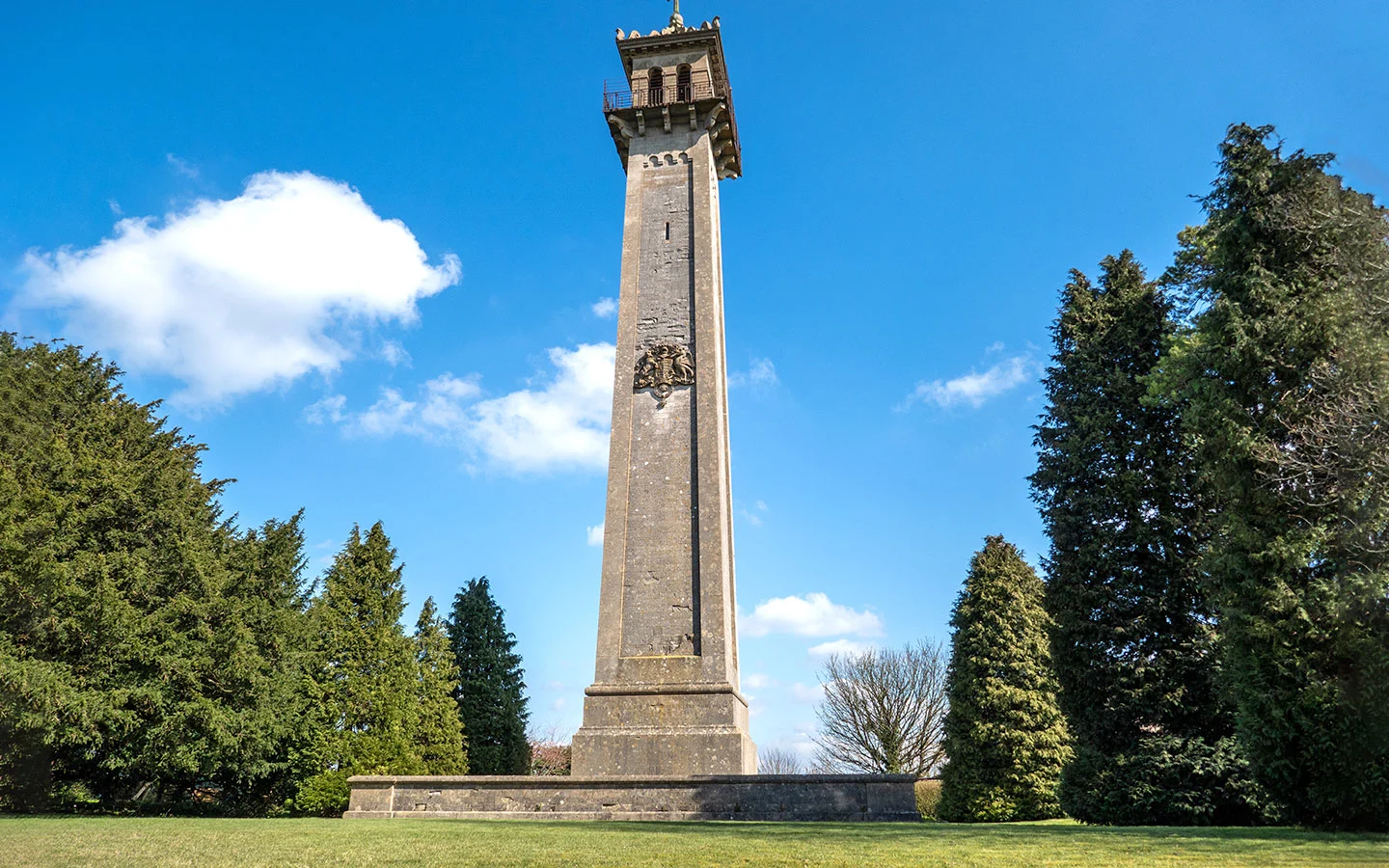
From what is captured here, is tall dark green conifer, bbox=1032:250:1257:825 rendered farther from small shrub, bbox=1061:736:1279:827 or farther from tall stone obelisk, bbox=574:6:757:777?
tall stone obelisk, bbox=574:6:757:777

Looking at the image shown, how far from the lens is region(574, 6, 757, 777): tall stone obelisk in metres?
16.9

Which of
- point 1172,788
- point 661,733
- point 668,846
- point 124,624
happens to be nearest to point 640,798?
point 661,733

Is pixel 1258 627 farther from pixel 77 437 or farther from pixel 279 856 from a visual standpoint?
pixel 77 437

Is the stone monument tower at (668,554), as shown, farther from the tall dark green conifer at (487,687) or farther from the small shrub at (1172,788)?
the tall dark green conifer at (487,687)

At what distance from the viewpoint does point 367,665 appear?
83.4ft

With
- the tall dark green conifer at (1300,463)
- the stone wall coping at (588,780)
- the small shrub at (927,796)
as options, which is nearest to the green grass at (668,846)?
the tall dark green conifer at (1300,463)

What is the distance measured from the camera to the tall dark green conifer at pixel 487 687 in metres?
29.5

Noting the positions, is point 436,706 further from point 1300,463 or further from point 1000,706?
point 1300,463

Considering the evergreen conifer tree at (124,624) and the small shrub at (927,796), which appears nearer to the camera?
the evergreen conifer tree at (124,624)

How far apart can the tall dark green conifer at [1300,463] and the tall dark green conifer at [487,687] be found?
23694mm

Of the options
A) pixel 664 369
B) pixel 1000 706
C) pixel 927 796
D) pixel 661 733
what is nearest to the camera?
pixel 661 733

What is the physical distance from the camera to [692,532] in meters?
18.4

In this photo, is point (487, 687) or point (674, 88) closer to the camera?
point (674, 88)

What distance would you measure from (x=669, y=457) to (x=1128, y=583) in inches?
453
